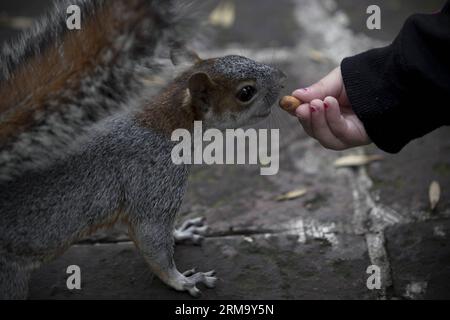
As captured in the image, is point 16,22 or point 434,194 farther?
point 16,22

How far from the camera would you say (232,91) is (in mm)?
1809

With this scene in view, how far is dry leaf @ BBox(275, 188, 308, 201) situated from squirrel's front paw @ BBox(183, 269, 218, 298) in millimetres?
479

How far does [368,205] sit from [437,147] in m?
0.46

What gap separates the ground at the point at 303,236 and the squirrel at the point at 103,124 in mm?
134

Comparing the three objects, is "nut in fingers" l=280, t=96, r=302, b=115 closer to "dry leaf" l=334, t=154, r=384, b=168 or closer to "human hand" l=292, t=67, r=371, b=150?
"human hand" l=292, t=67, r=371, b=150

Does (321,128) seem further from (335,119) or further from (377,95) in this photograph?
(377,95)

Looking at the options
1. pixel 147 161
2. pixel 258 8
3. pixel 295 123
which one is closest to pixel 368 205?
pixel 295 123

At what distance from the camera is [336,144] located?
6.23 ft

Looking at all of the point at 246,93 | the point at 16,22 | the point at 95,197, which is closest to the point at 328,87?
the point at 246,93

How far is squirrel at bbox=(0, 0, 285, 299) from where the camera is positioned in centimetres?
139

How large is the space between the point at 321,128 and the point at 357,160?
0.60 metres

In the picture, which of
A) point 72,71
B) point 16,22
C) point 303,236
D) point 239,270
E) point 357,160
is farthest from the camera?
point 16,22

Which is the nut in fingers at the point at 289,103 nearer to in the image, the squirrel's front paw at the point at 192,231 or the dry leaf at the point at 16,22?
the squirrel's front paw at the point at 192,231
